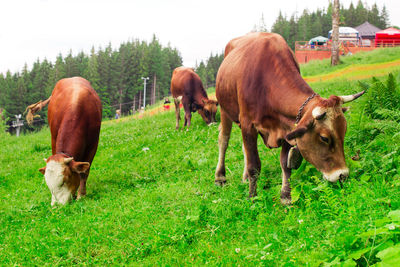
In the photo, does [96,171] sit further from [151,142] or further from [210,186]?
[210,186]

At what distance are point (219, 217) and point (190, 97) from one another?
11.2 m

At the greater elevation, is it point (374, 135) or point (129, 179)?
point (374, 135)

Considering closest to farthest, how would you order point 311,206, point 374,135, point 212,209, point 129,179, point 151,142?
point 311,206 → point 212,209 → point 374,135 → point 129,179 → point 151,142

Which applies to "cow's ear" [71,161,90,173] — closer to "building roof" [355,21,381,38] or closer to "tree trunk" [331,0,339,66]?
"tree trunk" [331,0,339,66]

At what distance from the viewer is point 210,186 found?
7160mm

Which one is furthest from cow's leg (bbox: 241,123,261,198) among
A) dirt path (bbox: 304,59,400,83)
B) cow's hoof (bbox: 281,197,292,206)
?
dirt path (bbox: 304,59,400,83)

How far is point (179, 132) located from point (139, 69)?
270 feet

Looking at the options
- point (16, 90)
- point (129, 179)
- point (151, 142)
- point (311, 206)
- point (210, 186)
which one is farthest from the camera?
point (16, 90)

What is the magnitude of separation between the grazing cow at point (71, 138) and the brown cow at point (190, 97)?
22.2ft

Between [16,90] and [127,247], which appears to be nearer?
[127,247]

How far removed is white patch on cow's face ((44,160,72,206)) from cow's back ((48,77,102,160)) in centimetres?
58

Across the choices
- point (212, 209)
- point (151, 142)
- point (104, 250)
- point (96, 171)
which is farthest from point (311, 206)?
point (151, 142)

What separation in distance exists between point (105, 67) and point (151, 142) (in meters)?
81.5

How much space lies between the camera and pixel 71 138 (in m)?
7.92
